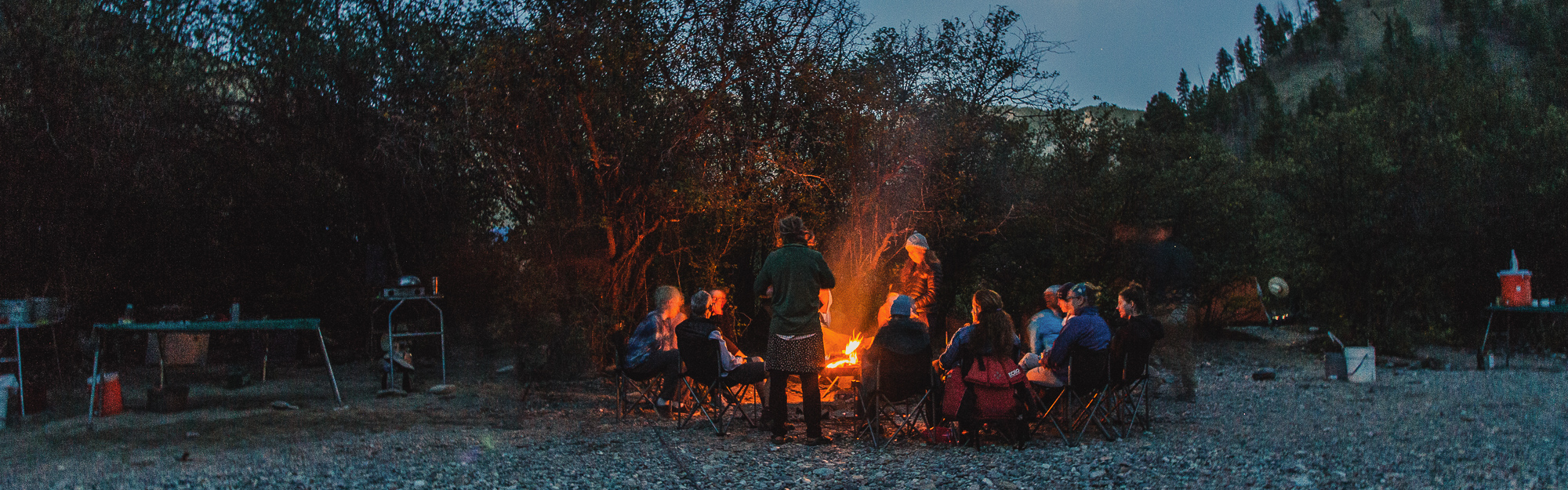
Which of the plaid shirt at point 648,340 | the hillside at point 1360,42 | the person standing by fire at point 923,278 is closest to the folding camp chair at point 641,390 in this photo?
the plaid shirt at point 648,340

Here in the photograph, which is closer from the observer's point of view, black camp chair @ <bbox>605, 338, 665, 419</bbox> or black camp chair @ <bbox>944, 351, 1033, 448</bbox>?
black camp chair @ <bbox>944, 351, 1033, 448</bbox>

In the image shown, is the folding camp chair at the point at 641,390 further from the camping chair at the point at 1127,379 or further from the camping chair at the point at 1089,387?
the camping chair at the point at 1127,379

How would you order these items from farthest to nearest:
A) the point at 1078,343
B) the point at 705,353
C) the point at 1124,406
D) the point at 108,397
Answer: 1. the point at 108,397
2. the point at 1124,406
3. the point at 705,353
4. the point at 1078,343

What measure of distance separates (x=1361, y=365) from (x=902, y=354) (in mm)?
5452

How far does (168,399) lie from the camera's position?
668 centimetres

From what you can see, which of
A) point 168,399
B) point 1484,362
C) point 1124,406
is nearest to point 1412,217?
point 1484,362

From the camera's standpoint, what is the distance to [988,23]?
1205 centimetres

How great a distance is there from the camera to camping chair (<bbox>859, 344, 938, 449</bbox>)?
5230mm

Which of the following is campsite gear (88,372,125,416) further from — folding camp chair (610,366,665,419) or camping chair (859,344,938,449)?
camping chair (859,344,938,449)

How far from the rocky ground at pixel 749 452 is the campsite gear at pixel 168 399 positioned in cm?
14

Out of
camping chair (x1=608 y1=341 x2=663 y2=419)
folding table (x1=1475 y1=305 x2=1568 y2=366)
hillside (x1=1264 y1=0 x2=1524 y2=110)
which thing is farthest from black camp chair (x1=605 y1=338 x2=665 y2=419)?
hillside (x1=1264 y1=0 x2=1524 y2=110)

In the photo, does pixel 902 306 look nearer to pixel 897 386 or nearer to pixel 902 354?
pixel 902 354

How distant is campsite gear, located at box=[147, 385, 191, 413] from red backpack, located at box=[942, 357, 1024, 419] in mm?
5570

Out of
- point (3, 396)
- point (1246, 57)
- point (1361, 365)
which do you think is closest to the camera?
point (3, 396)
